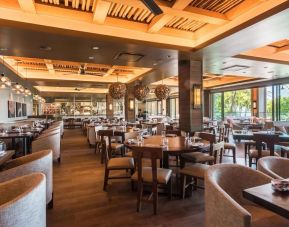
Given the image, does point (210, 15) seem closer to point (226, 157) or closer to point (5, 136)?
point (226, 157)

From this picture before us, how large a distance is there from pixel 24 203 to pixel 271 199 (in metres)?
1.49

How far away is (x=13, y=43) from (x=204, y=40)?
4335mm

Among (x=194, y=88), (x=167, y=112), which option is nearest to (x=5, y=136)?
(x=194, y=88)

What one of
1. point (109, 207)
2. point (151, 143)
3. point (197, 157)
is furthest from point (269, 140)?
point (109, 207)

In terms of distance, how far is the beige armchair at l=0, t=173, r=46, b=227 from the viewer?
1.22m

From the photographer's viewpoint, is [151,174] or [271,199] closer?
[271,199]

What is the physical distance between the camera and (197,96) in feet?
20.9

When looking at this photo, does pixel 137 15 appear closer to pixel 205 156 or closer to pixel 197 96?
pixel 197 96

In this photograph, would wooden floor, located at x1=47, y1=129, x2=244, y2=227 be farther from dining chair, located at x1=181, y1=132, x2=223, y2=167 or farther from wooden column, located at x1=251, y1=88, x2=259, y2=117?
wooden column, located at x1=251, y1=88, x2=259, y2=117

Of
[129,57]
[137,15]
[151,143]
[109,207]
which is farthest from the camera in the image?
[129,57]

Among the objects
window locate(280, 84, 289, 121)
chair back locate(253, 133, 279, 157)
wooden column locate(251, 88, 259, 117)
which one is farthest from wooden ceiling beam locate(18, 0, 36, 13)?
wooden column locate(251, 88, 259, 117)

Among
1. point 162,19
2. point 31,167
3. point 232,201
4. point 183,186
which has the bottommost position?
point 183,186

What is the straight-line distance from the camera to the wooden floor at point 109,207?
104 inches

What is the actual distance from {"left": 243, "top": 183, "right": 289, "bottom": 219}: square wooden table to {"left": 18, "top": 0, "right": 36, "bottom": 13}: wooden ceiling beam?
421 cm
